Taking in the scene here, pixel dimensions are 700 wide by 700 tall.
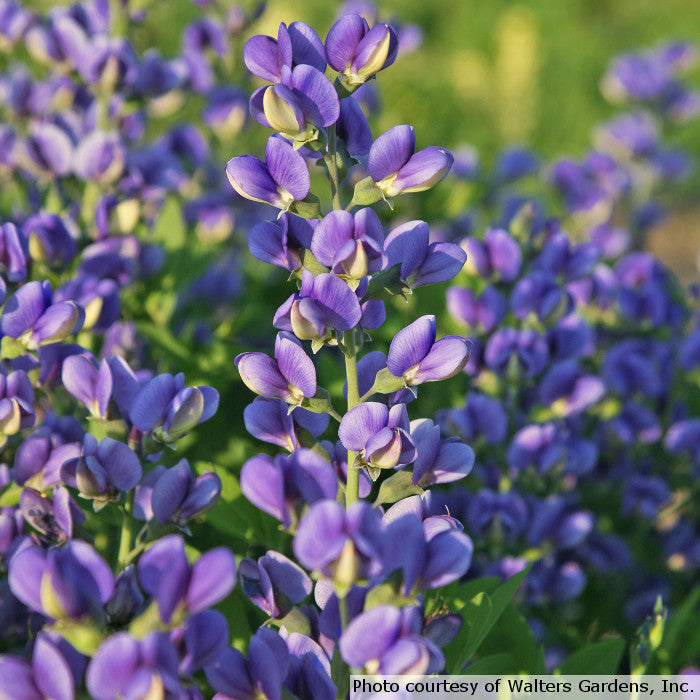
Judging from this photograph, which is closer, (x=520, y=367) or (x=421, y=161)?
(x=421, y=161)

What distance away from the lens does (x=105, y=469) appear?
978 mm

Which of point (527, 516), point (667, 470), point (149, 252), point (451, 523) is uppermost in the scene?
point (451, 523)

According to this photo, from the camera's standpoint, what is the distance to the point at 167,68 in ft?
6.48

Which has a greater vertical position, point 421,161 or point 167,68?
point 421,161

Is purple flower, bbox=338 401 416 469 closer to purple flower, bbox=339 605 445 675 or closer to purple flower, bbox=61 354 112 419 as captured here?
purple flower, bbox=339 605 445 675

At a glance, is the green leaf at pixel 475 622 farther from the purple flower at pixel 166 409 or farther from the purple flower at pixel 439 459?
the purple flower at pixel 166 409

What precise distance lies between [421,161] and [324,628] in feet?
1.88

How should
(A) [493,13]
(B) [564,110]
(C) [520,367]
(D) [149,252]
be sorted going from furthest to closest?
(A) [493,13] → (B) [564,110] → (D) [149,252] → (C) [520,367]

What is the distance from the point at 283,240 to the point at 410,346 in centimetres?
20

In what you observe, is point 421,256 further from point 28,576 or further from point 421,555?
point 28,576

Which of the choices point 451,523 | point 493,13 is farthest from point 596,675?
point 493,13

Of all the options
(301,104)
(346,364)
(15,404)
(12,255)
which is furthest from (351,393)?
(12,255)

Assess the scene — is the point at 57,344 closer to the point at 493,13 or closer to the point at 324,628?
the point at 324,628

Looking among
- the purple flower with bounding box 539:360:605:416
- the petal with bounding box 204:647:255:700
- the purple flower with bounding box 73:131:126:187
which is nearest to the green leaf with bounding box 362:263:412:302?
the petal with bounding box 204:647:255:700
